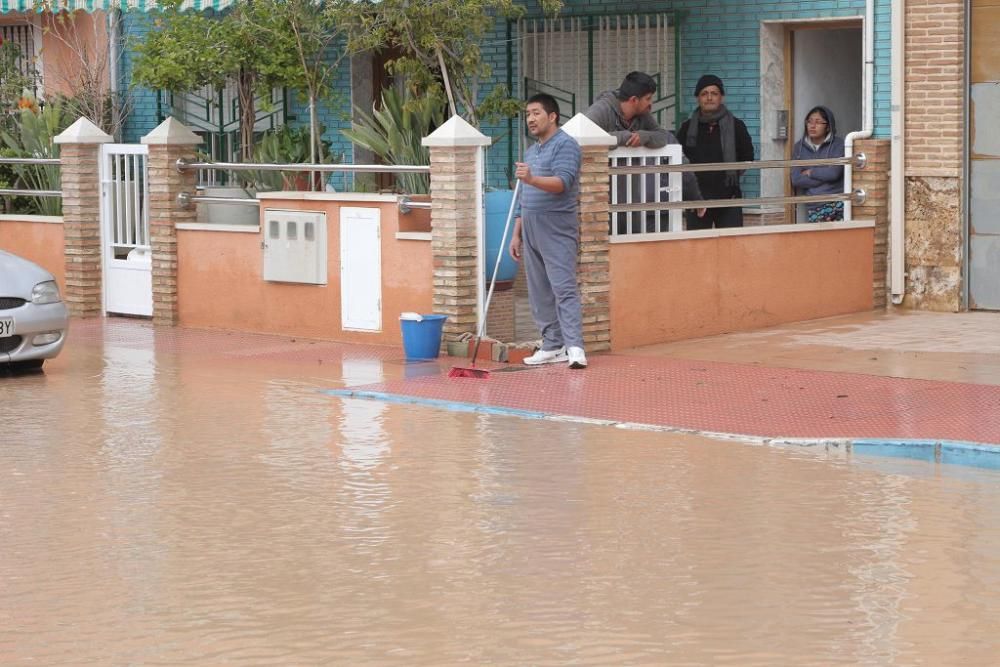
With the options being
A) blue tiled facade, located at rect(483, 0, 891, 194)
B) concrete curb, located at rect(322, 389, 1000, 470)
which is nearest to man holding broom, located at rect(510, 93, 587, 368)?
concrete curb, located at rect(322, 389, 1000, 470)

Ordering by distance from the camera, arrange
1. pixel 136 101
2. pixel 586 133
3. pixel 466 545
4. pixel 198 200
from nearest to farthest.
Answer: pixel 466 545, pixel 586 133, pixel 198 200, pixel 136 101

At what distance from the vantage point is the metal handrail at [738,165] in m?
13.4

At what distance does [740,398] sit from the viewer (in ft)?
36.0

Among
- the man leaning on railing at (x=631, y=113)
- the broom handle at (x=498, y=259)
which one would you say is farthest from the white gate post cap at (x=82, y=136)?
the man leaning on railing at (x=631, y=113)

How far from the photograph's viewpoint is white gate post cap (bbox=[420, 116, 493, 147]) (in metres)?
13.0

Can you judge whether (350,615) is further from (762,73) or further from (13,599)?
(762,73)

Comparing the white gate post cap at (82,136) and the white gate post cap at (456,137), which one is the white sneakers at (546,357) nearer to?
the white gate post cap at (456,137)

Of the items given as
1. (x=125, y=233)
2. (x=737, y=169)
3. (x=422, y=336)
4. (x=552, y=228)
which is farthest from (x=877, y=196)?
(x=125, y=233)

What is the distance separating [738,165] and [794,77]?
121 inches

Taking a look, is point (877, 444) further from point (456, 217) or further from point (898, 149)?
point (898, 149)

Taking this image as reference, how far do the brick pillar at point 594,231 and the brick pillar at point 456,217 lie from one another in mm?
767

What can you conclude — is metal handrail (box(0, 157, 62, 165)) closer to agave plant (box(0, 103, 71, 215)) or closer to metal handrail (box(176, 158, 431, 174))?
agave plant (box(0, 103, 71, 215))

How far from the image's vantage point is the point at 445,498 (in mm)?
8219

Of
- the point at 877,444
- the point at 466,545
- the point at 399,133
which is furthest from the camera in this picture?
the point at 399,133
